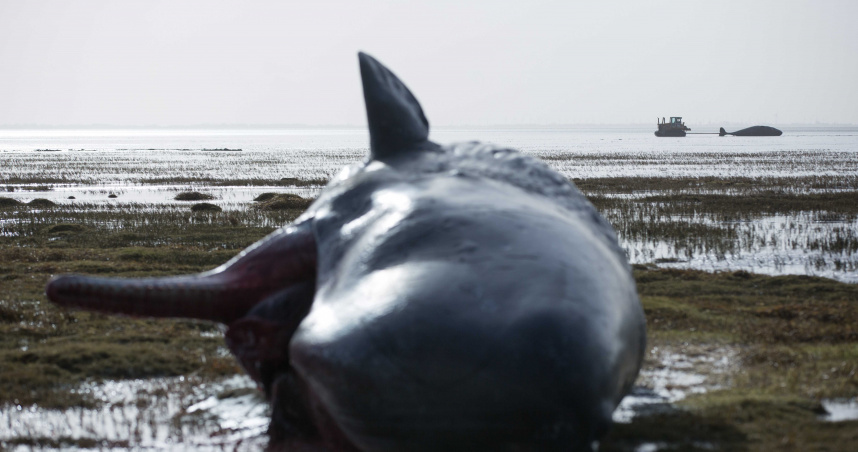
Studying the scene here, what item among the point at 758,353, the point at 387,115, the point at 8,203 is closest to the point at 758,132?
the point at 8,203

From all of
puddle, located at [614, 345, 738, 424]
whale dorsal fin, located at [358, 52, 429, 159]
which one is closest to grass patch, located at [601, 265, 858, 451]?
puddle, located at [614, 345, 738, 424]

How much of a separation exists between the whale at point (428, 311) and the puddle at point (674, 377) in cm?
189

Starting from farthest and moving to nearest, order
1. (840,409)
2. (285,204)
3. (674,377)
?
(285,204) → (674,377) → (840,409)

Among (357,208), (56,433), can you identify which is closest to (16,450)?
(56,433)

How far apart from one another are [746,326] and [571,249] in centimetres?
705

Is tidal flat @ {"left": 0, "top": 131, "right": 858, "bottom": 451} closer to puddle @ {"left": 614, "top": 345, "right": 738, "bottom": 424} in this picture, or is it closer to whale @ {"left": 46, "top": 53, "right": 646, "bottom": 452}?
puddle @ {"left": 614, "top": 345, "right": 738, "bottom": 424}

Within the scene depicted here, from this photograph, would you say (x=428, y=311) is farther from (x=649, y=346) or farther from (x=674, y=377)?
(x=649, y=346)

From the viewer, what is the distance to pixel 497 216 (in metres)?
4.61

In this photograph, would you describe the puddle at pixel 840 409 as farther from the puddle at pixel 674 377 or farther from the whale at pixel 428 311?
the whale at pixel 428 311

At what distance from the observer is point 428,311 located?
369cm

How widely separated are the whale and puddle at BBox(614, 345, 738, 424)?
1.89m

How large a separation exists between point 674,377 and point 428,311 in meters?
5.24

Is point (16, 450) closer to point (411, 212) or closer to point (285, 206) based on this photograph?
point (411, 212)

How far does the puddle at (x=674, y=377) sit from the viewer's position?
280 inches
